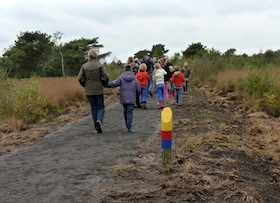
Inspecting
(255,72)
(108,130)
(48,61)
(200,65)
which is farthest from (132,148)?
(48,61)

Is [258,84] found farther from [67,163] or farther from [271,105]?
[67,163]

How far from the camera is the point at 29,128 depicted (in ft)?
44.1

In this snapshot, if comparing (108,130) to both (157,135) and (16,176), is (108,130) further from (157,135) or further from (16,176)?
(16,176)

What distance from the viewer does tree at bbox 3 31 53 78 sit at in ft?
188

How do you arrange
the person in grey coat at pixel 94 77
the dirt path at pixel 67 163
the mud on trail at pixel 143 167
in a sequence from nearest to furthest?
the mud on trail at pixel 143 167 → the dirt path at pixel 67 163 → the person in grey coat at pixel 94 77

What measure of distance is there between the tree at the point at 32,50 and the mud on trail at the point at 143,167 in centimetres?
4737

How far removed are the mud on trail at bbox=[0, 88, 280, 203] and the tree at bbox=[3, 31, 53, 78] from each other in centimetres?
4737

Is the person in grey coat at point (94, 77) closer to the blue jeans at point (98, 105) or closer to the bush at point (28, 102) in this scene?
the blue jeans at point (98, 105)

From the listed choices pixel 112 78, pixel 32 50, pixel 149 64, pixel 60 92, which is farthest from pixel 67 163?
pixel 32 50

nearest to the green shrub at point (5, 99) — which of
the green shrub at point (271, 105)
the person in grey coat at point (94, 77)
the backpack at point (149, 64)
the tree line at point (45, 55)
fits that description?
the person in grey coat at point (94, 77)

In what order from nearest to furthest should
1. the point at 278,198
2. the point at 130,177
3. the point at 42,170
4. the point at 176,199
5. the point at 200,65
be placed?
the point at 176,199 → the point at 278,198 → the point at 130,177 → the point at 42,170 → the point at 200,65

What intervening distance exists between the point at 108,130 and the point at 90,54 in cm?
213

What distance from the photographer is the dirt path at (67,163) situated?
20.1ft

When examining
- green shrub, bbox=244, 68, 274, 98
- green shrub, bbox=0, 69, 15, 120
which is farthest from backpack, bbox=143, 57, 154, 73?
green shrub, bbox=0, 69, 15, 120
